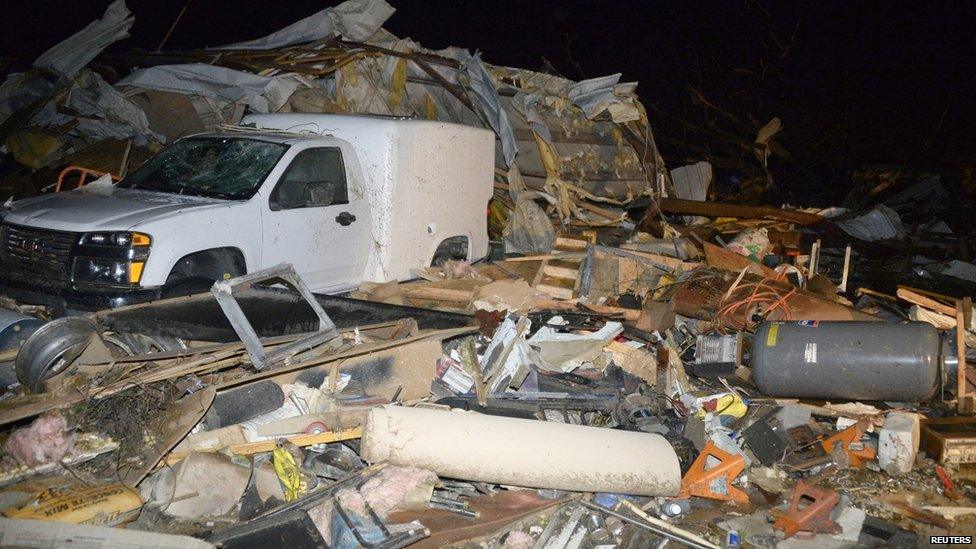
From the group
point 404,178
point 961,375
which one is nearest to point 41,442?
point 404,178

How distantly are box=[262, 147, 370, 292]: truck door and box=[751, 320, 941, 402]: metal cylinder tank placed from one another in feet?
12.3

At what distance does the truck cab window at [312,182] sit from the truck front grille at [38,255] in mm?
1601

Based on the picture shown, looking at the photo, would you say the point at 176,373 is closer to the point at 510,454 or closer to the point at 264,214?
the point at 264,214

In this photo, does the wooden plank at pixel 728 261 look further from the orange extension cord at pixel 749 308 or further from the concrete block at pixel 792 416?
the concrete block at pixel 792 416

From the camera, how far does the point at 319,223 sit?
6391 mm

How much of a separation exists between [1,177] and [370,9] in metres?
5.44

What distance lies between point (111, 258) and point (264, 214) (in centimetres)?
125

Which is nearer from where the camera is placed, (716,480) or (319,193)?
(716,480)

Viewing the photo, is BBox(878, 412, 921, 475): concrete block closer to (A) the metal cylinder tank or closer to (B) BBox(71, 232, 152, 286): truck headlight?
(A) the metal cylinder tank

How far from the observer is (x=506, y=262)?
842cm

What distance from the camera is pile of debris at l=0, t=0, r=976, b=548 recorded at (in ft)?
13.1

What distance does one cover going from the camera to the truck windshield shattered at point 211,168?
237 inches

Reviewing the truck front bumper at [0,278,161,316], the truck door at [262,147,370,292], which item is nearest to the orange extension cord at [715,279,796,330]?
the truck door at [262,147,370,292]

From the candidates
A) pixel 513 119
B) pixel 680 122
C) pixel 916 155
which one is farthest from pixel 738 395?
pixel 916 155
